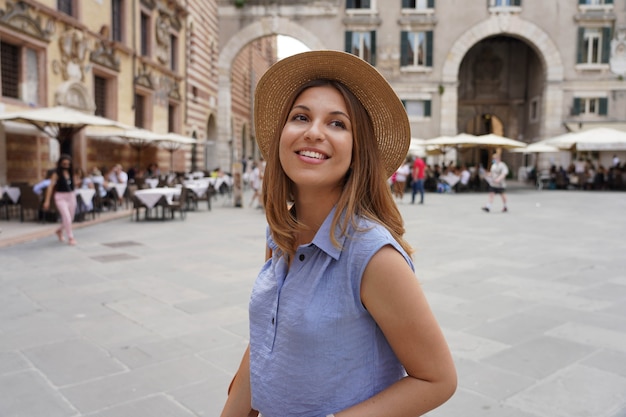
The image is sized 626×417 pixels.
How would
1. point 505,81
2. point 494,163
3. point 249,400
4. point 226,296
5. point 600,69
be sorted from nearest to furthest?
point 249,400
point 226,296
point 494,163
point 600,69
point 505,81

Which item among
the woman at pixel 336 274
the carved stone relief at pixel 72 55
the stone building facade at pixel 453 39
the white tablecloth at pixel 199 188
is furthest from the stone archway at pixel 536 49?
the woman at pixel 336 274

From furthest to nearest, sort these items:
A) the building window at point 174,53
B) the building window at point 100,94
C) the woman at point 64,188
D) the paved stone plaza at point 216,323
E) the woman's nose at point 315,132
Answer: the building window at point 174,53 → the building window at point 100,94 → the woman at point 64,188 → the paved stone plaza at point 216,323 → the woman's nose at point 315,132

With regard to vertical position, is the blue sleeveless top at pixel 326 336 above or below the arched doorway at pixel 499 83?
below

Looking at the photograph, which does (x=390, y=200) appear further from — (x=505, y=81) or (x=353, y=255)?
(x=505, y=81)

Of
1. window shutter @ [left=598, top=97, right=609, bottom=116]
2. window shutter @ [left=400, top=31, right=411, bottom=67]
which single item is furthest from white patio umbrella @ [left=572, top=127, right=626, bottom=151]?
window shutter @ [left=400, top=31, right=411, bottom=67]

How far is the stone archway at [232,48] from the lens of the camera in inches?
1209

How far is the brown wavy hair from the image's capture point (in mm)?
1374

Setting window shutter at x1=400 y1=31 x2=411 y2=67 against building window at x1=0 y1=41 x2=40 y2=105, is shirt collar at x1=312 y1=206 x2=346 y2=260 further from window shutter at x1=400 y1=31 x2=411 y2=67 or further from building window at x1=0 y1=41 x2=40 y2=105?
window shutter at x1=400 y1=31 x2=411 y2=67

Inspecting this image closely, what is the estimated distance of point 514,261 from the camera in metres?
7.75

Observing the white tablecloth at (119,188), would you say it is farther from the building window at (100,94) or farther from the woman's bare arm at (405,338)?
the woman's bare arm at (405,338)

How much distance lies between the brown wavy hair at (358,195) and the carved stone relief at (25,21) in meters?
14.2

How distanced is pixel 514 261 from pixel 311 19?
25882 mm

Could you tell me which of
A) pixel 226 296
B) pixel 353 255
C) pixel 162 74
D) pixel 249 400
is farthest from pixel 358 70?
pixel 162 74

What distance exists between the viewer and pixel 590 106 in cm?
3011
